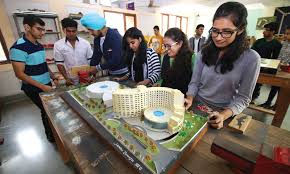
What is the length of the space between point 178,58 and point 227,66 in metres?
0.56

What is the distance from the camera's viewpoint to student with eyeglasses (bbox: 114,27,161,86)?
162cm

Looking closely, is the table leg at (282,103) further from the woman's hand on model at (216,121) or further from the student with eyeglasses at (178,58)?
the woman's hand on model at (216,121)

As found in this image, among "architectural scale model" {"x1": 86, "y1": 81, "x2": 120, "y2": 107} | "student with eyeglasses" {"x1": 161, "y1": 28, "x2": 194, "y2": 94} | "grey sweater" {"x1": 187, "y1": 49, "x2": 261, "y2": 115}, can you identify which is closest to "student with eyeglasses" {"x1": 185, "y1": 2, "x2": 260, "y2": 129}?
"grey sweater" {"x1": 187, "y1": 49, "x2": 261, "y2": 115}

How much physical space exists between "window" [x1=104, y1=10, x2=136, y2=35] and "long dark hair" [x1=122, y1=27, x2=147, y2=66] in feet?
12.5

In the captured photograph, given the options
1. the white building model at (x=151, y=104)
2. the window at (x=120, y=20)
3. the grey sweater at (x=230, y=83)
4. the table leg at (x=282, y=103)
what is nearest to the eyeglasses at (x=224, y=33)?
the grey sweater at (x=230, y=83)

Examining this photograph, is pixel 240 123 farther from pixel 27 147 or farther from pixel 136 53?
pixel 27 147

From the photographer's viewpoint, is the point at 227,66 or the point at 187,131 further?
the point at 227,66

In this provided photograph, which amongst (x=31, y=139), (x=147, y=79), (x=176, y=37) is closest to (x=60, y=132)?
(x=147, y=79)

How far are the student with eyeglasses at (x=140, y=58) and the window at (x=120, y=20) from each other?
12.7 ft

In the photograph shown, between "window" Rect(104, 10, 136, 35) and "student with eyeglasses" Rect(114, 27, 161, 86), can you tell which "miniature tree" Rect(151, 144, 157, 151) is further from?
"window" Rect(104, 10, 136, 35)

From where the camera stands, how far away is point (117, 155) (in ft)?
2.26

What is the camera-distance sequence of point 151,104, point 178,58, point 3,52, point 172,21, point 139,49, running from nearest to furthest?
point 151,104, point 178,58, point 139,49, point 3,52, point 172,21

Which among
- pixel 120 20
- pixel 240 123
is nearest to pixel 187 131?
pixel 240 123

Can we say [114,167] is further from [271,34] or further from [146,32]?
[146,32]
